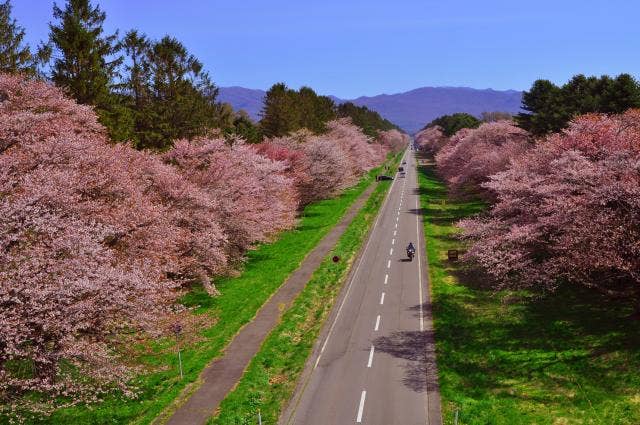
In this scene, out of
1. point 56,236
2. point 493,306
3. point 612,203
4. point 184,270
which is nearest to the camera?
point 56,236

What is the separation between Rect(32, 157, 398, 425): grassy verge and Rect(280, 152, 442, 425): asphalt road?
5264 mm

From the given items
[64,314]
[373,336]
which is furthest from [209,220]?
[64,314]

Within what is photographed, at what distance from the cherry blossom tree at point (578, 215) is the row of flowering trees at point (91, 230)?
17.1 metres

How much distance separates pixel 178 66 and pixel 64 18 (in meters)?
12.3

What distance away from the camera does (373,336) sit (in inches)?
1031

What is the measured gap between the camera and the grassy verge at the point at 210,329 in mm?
19188

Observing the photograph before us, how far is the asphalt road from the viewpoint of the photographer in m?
18.7

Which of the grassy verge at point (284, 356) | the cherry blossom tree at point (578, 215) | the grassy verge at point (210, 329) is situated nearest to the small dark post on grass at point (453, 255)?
the cherry blossom tree at point (578, 215)

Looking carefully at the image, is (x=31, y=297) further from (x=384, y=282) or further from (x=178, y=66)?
(x=178, y=66)

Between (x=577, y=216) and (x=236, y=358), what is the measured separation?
17.4 m

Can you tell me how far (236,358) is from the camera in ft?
77.2

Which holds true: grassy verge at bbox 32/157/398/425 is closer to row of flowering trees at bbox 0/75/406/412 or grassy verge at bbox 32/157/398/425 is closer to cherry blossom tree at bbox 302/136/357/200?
row of flowering trees at bbox 0/75/406/412

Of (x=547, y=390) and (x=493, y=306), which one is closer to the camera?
(x=547, y=390)

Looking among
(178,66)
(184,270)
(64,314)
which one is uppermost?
(178,66)
